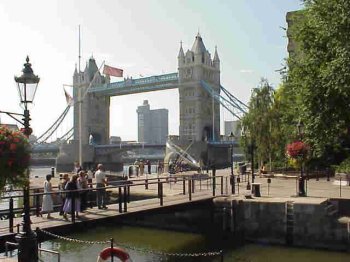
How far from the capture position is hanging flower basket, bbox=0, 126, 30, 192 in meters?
9.34

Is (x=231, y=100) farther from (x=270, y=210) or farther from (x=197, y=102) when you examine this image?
(x=270, y=210)

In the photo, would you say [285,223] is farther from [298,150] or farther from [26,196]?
[26,196]

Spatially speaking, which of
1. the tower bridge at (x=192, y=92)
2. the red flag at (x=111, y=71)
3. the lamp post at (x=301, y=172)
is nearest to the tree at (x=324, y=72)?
the lamp post at (x=301, y=172)

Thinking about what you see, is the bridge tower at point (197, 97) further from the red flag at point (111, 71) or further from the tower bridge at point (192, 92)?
the red flag at point (111, 71)

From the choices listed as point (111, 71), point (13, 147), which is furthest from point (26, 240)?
point (111, 71)

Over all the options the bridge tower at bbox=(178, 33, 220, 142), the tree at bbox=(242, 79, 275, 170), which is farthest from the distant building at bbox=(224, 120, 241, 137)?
the bridge tower at bbox=(178, 33, 220, 142)

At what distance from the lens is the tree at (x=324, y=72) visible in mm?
19438

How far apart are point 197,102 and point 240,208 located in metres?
87.6

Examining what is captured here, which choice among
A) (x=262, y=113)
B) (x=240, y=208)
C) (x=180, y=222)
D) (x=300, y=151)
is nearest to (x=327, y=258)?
(x=240, y=208)

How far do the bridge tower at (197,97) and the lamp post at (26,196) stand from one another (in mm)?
93183

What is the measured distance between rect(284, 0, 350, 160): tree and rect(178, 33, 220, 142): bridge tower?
263 ft

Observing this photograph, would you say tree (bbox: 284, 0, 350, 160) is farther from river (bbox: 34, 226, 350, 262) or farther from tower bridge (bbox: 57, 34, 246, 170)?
tower bridge (bbox: 57, 34, 246, 170)

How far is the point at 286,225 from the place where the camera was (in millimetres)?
20766

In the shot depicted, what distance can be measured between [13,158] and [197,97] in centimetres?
10087
